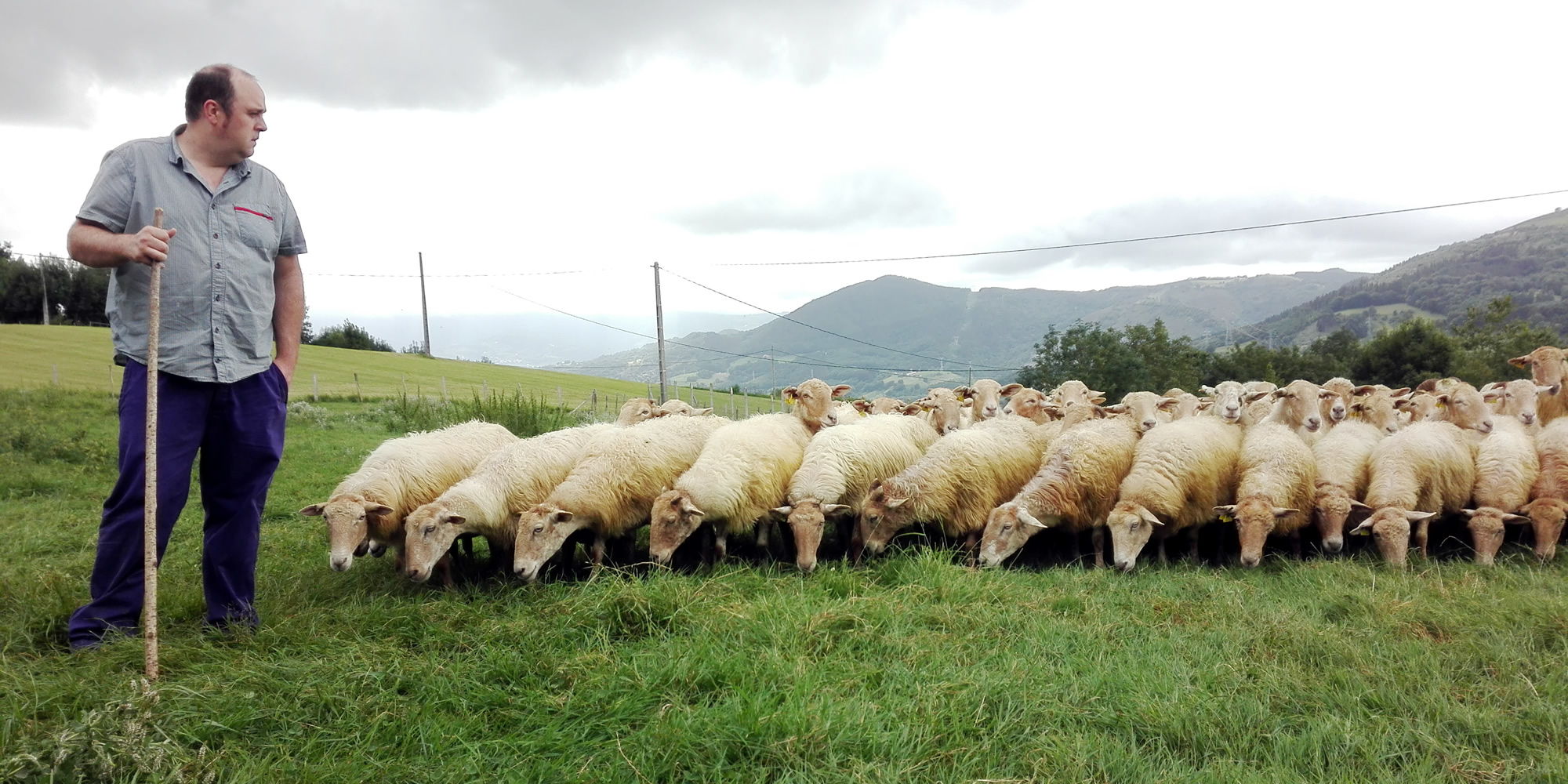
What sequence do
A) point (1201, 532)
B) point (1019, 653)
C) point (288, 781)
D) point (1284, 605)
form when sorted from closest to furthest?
1. point (288, 781)
2. point (1019, 653)
3. point (1284, 605)
4. point (1201, 532)

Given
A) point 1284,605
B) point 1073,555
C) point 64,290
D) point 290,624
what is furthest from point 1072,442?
point 64,290

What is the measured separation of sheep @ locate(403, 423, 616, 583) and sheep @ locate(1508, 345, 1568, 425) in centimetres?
1296

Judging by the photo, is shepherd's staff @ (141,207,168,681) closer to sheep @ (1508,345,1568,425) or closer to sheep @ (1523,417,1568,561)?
sheep @ (1523,417,1568,561)

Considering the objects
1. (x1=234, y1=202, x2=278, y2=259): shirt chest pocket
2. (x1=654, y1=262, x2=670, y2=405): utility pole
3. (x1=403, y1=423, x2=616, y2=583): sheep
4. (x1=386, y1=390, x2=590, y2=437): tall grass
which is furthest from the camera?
(x1=654, y1=262, x2=670, y2=405): utility pole

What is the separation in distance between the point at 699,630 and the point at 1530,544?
27.3ft

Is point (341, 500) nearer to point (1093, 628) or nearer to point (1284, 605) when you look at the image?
point (1093, 628)

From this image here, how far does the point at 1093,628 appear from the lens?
15.0ft

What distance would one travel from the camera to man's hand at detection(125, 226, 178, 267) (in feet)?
11.2

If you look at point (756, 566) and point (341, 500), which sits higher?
point (341, 500)

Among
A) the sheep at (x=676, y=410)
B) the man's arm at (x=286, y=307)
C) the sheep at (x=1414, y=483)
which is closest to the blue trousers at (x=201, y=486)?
the man's arm at (x=286, y=307)

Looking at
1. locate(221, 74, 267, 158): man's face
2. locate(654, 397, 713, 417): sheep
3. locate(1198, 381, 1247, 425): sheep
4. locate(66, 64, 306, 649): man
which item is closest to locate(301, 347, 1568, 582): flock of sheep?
locate(1198, 381, 1247, 425): sheep

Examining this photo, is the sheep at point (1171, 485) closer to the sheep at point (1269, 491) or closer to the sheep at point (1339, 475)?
the sheep at point (1269, 491)

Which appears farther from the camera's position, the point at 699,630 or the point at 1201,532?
the point at 1201,532

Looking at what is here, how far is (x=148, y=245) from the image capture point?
135 inches
